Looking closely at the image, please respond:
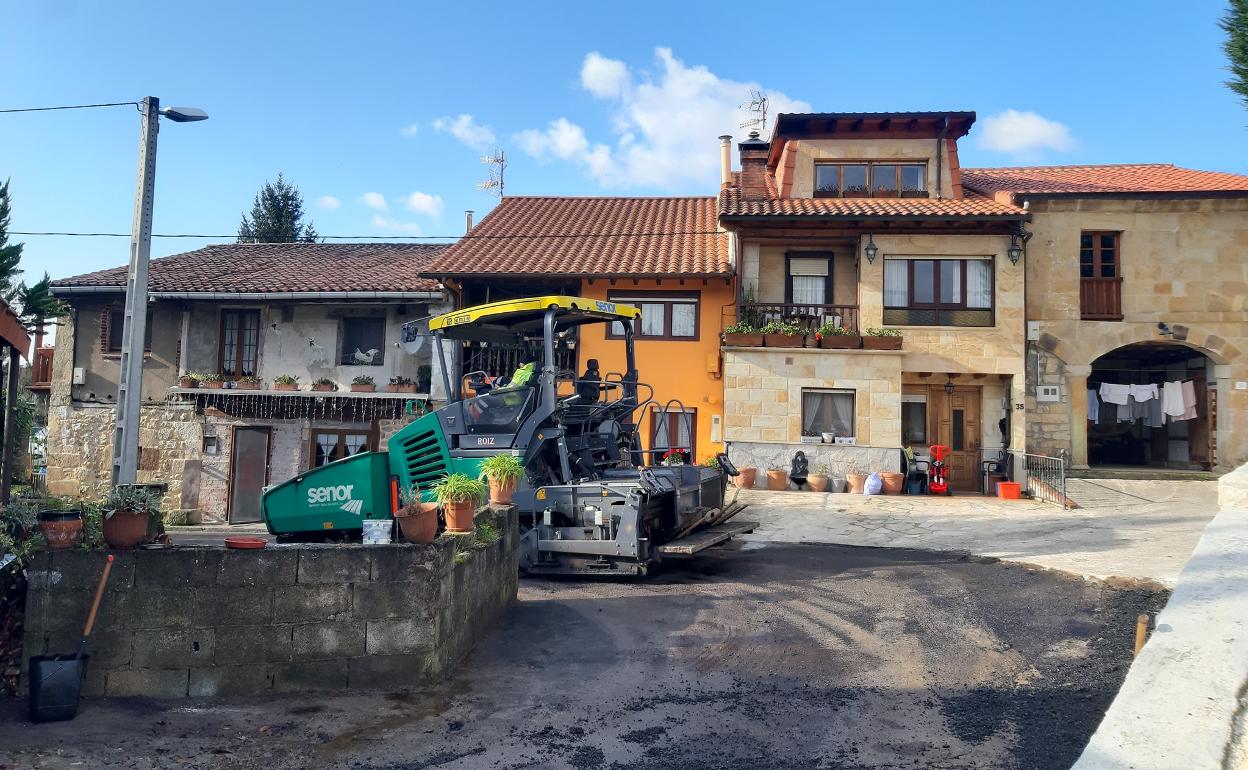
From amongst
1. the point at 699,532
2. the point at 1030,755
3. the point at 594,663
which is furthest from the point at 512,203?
the point at 1030,755

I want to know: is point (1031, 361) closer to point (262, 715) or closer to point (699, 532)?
point (699, 532)

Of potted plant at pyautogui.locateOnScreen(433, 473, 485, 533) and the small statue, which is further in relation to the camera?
the small statue

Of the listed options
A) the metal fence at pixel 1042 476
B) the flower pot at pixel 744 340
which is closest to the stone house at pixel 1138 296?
the metal fence at pixel 1042 476

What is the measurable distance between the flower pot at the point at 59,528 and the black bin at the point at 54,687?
72 cm

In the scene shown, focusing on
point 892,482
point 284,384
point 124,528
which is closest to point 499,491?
point 124,528

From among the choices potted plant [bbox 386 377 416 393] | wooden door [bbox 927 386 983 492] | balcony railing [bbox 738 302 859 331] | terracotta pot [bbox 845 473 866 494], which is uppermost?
balcony railing [bbox 738 302 859 331]

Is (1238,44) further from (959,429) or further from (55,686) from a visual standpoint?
(55,686)

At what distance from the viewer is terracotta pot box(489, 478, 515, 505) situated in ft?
24.6

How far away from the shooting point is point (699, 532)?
9.52 m

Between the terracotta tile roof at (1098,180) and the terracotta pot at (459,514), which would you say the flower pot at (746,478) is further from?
the terracotta pot at (459,514)

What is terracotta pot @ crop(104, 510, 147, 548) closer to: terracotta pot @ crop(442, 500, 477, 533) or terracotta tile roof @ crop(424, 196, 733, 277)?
terracotta pot @ crop(442, 500, 477, 533)

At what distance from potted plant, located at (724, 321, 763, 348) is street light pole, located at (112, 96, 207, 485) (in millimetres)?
10425

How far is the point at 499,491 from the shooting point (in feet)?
24.6

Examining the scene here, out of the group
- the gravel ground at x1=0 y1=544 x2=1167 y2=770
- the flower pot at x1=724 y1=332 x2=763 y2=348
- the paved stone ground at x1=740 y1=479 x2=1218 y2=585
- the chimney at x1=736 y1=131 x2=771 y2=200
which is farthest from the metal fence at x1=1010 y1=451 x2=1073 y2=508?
the chimney at x1=736 y1=131 x2=771 y2=200
